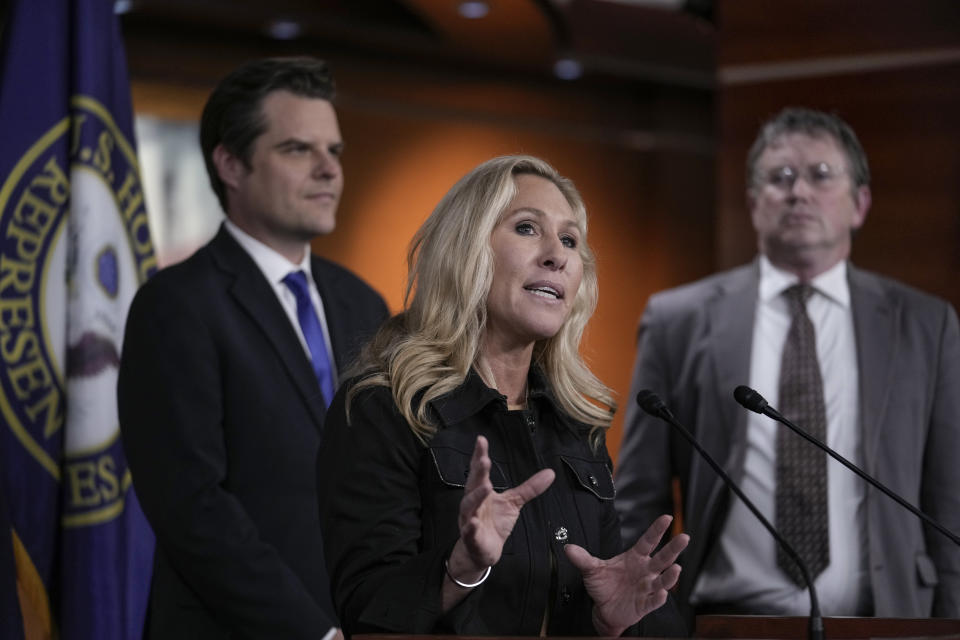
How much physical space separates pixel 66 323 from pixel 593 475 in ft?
5.33

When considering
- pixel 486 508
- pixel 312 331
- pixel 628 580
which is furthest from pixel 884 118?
pixel 486 508

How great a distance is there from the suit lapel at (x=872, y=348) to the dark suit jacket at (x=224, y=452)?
4.75ft

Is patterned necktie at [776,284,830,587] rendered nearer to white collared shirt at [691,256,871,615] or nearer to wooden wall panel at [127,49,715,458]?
white collared shirt at [691,256,871,615]

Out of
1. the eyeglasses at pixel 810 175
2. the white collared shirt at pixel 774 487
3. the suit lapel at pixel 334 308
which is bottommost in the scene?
the white collared shirt at pixel 774 487

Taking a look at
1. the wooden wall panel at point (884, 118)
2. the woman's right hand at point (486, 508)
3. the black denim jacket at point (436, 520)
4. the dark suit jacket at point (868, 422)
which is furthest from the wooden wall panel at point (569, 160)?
the woman's right hand at point (486, 508)

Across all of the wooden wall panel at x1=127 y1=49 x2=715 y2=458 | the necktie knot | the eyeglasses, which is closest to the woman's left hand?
the necktie knot

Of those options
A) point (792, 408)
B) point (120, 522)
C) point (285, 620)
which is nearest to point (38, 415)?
point (120, 522)

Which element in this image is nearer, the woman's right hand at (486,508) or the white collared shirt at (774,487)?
the woman's right hand at (486,508)

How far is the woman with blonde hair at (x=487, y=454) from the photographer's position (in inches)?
73.1

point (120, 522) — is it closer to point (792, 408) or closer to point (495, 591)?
point (495, 591)

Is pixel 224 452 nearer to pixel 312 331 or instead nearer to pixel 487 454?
pixel 312 331

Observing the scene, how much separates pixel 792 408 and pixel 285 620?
152cm

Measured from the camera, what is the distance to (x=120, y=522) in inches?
127

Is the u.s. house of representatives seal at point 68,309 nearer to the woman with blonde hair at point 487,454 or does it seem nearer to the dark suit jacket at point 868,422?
the woman with blonde hair at point 487,454
